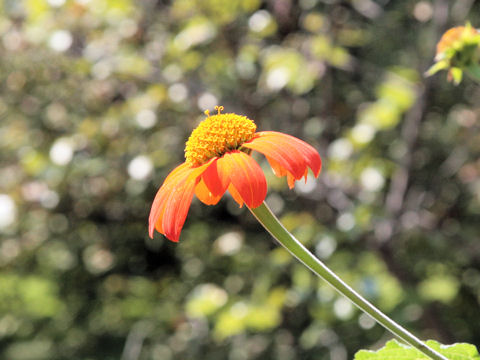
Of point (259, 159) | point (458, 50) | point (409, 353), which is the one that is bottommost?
point (259, 159)

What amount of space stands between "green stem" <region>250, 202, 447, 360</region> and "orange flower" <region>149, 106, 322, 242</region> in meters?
0.02

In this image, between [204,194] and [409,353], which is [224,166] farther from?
[409,353]

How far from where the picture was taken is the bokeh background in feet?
6.75

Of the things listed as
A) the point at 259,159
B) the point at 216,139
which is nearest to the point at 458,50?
the point at 216,139

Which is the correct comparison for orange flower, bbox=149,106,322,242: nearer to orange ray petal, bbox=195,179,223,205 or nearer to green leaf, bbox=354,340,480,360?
orange ray petal, bbox=195,179,223,205

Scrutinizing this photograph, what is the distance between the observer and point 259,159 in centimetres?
210

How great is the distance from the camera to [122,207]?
2834 millimetres

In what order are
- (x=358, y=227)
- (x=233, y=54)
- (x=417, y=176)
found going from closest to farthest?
1. (x=358, y=227)
2. (x=233, y=54)
3. (x=417, y=176)

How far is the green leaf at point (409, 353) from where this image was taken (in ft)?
2.31

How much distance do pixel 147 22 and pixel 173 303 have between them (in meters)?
1.13

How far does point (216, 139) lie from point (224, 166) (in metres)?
0.07

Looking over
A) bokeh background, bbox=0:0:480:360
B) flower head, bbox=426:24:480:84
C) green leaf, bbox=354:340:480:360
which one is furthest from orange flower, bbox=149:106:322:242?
bokeh background, bbox=0:0:480:360

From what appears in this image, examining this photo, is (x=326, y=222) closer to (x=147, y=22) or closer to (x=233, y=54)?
(x=233, y=54)

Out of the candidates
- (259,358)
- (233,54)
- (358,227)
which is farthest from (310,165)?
(259,358)
